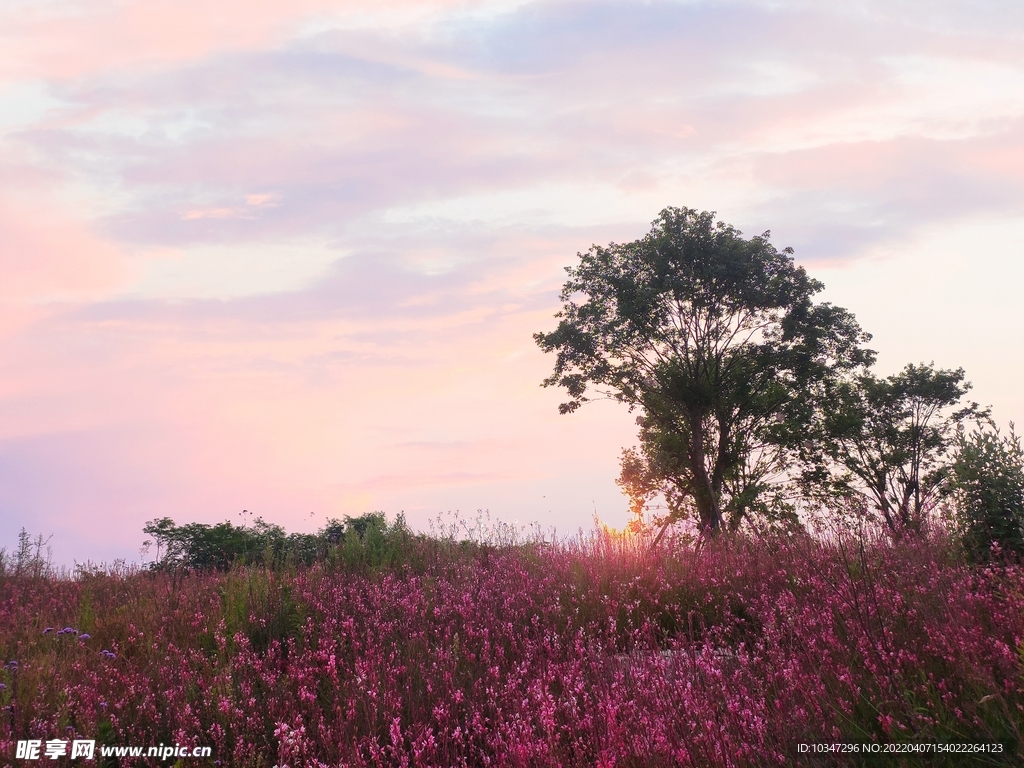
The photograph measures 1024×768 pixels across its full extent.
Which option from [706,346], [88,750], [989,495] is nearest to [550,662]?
[88,750]

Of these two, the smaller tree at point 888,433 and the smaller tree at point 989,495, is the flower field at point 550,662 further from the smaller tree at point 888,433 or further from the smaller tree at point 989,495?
the smaller tree at point 888,433

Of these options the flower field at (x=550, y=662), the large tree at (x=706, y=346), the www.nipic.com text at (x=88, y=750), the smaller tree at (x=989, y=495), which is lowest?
the www.nipic.com text at (x=88, y=750)

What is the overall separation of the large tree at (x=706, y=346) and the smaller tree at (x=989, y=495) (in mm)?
17147

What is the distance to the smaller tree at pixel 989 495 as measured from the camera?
7500mm

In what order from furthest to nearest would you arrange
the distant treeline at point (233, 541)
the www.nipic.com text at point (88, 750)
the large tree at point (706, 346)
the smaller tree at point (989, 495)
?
the large tree at point (706, 346), the distant treeline at point (233, 541), the smaller tree at point (989, 495), the www.nipic.com text at point (88, 750)

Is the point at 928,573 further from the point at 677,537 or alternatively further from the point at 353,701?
the point at 353,701

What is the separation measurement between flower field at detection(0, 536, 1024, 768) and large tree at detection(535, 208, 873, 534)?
50.5ft

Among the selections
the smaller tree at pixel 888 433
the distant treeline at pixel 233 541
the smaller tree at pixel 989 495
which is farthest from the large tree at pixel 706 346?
the smaller tree at pixel 989 495

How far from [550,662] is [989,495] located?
4884 millimetres

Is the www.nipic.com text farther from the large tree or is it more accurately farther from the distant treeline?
the large tree

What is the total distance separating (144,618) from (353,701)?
470 centimetres

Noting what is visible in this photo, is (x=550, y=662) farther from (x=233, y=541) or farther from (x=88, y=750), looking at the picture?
(x=233, y=541)

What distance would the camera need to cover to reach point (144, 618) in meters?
9.04

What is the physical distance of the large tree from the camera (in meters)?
25.4
